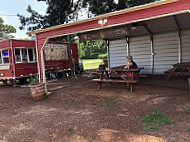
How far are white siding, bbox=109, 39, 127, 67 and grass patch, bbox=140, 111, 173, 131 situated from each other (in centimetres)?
692

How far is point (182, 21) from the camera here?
7258 mm

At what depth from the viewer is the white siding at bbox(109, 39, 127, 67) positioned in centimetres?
1030

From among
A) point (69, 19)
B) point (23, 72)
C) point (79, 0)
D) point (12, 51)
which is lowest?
point (23, 72)

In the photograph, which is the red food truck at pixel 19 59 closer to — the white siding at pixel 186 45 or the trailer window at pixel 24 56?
the trailer window at pixel 24 56

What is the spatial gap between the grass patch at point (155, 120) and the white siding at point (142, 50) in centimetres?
635

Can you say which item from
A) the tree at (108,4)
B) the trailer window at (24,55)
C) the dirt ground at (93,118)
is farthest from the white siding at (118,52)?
the trailer window at (24,55)

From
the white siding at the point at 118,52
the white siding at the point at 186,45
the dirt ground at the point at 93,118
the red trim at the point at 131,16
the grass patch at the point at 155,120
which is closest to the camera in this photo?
the dirt ground at the point at 93,118

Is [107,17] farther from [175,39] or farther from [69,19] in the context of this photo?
[69,19]

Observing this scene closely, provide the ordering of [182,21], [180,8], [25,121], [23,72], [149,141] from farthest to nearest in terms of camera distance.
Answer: [23,72], [182,21], [25,121], [180,8], [149,141]

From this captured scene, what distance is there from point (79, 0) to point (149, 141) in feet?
44.9

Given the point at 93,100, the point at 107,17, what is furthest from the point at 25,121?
the point at 107,17

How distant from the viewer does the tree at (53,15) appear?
13.0 metres

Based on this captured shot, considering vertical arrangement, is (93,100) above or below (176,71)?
below

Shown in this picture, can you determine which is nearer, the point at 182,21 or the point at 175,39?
the point at 182,21
